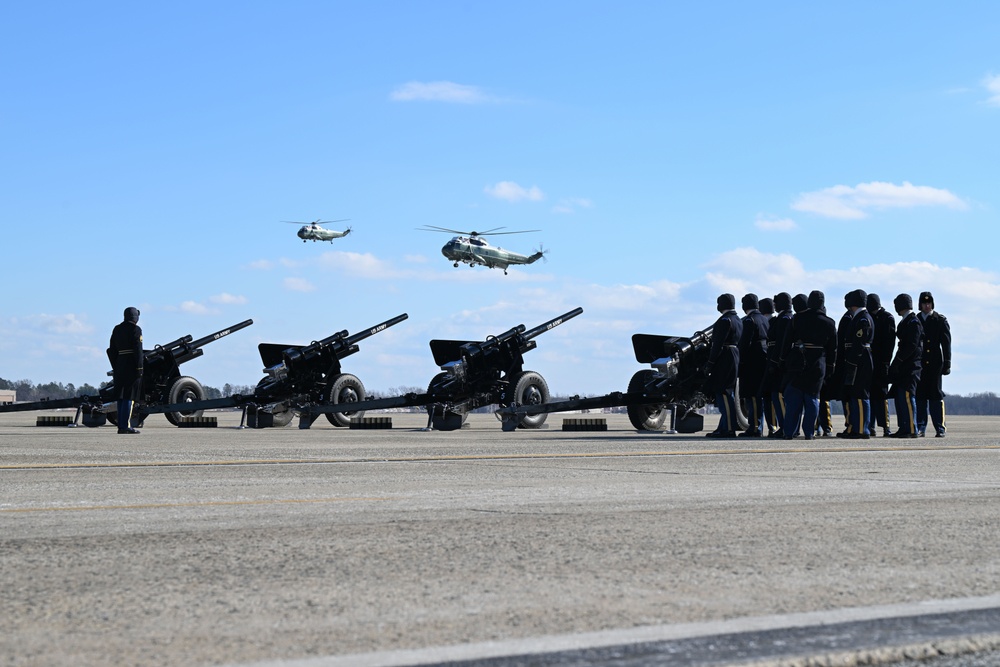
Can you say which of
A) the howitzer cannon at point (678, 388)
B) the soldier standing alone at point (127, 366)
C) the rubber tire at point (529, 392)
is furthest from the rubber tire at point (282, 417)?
the howitzer cannon at point (678, 388)

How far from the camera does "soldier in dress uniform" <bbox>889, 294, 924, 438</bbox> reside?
1833 cm

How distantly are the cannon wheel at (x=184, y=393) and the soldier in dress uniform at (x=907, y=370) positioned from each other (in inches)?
555

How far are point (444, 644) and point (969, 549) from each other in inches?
115

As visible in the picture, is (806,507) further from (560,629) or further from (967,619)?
(560,629)

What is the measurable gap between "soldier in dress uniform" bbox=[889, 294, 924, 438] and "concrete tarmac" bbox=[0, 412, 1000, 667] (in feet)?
29.1

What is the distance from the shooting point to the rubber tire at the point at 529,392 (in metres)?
24.4

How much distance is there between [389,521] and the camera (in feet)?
20.9

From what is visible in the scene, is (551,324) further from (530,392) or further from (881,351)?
(881,351)

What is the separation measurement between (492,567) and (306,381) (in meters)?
21.5

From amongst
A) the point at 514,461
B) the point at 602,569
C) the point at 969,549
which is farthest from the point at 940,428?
the point at 602,569

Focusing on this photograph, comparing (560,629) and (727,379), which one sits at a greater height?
(727,379)

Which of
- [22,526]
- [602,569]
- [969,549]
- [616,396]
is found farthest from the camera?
[616,396]

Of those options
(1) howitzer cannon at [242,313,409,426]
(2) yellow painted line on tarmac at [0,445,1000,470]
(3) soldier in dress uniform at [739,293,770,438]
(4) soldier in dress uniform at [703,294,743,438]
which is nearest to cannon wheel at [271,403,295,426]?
(1) howitzer cannon at [242,313,409,426]

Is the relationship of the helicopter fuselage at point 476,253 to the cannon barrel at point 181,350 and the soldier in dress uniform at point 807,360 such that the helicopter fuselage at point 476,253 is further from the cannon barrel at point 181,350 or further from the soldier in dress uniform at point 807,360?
the soldier in dress uniform at point 807,360
